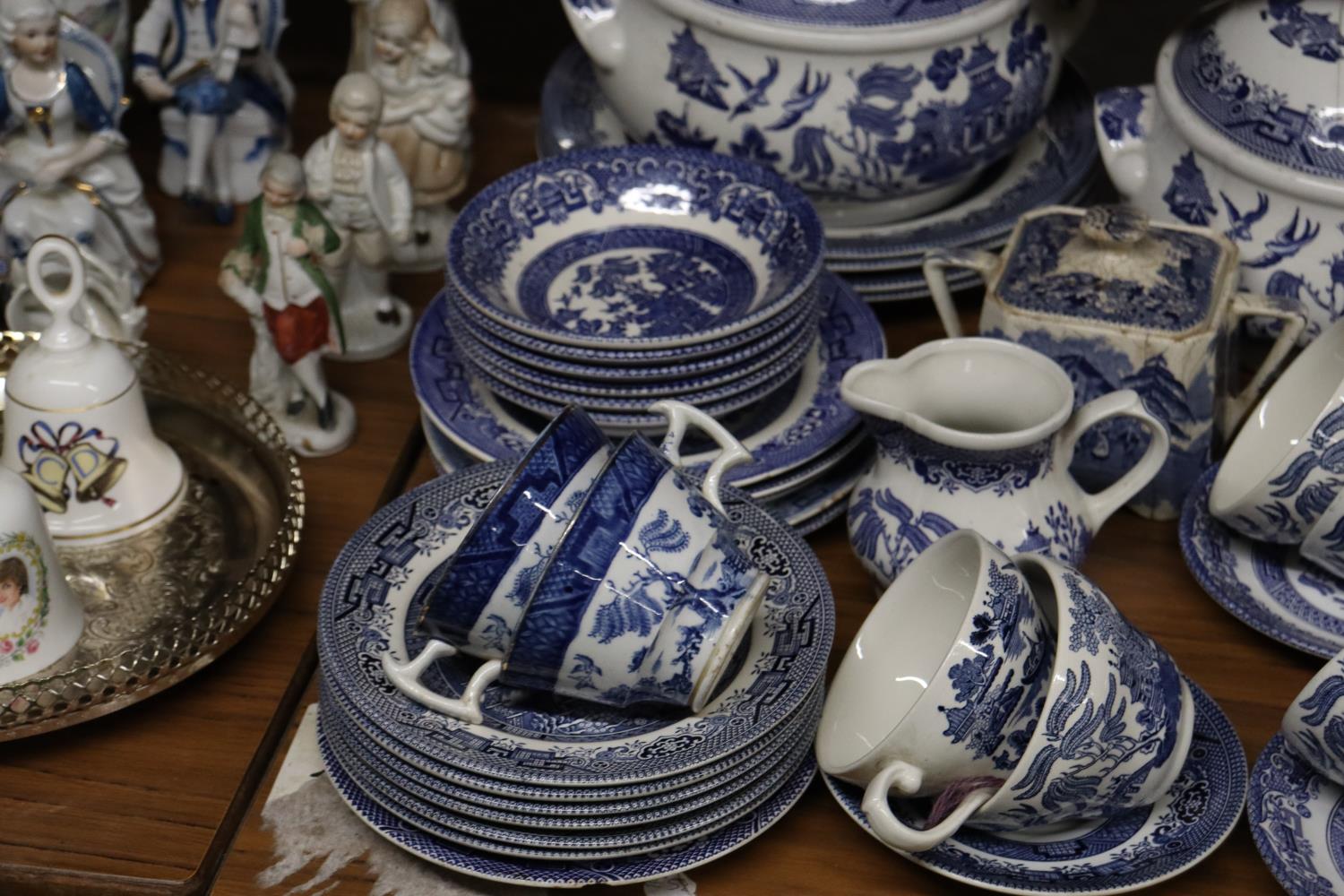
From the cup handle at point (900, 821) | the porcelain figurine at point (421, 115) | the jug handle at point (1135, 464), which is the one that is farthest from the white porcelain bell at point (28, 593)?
the jug handle at point (1135, 464)

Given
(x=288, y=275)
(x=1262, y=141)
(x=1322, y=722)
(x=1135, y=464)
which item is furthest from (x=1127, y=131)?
(x=288, y=275)

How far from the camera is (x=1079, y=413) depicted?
1.02m

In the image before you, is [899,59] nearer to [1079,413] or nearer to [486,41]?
[1079,413]

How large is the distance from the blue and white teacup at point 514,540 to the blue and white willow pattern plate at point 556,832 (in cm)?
9

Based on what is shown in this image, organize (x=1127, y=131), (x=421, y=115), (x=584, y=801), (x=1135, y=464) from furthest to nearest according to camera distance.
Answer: (x=421, y=115), (x=1127, y=131), (x=1135, y=464), (x=584, y=801)

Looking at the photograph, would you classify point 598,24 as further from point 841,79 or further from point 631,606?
point 631,606

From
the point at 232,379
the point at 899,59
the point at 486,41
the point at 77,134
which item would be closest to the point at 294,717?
the point at 232,379

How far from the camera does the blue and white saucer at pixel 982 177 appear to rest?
1.27 metres

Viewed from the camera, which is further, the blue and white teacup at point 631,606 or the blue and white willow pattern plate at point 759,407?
the blue and white willow pattern plate at point 759,407

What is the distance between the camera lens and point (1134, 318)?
42.4 inches

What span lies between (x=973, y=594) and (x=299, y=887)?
0.39 metres

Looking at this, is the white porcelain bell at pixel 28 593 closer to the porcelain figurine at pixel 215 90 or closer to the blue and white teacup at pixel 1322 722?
the porcelain figurine at pixel 215 90

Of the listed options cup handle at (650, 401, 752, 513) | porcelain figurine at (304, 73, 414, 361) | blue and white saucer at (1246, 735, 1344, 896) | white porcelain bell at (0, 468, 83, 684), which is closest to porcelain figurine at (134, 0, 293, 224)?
porcelain figurine at (304, 73, 414, 361)

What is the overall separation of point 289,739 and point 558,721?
0.18m
